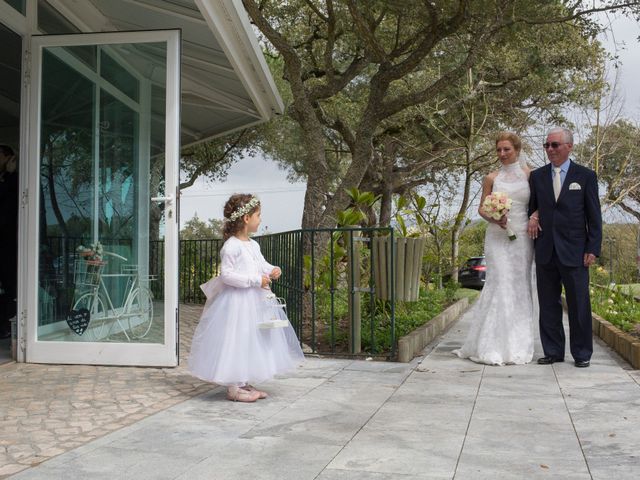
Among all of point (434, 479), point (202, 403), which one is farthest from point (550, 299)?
point (434, 479)

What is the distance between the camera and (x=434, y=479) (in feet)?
9.55

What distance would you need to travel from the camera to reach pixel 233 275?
457 cm

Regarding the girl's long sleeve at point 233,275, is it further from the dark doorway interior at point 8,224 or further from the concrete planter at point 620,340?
the concrete planter at point 620,340

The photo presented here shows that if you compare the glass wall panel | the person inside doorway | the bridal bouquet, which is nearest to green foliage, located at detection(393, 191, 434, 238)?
the bridal bouquet

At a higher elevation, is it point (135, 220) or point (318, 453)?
point (135, 220)

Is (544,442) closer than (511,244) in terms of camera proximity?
Yes

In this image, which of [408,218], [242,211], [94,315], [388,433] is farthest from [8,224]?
[408,218]

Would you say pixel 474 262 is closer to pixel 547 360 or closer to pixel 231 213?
pixel 547 360

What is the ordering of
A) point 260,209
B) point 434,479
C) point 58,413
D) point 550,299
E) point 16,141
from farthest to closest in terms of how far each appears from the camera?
point 16,141 < point 550,299 < point 260,209 < point 58,413 < point 434,479

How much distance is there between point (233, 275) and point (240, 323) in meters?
0.31

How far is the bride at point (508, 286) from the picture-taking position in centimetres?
621

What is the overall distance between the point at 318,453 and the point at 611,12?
33.5 feet

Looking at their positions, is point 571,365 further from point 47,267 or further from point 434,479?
point 47,267

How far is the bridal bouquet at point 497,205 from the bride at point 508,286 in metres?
0.07
